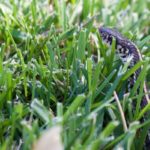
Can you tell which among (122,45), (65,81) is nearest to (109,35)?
(122,45)

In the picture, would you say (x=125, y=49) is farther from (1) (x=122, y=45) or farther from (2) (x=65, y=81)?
(2) (x=65, y=81)

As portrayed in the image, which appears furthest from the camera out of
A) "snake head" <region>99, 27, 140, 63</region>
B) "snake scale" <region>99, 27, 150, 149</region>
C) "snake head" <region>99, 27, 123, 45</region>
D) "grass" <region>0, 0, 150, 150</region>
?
"snake head" <region>99, 27, 123, 45</region>

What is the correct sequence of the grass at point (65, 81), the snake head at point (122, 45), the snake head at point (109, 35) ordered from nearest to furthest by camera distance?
the grass at point (65, 81) → the snake head at point (122, 45) → the snake head at point (109, 35)

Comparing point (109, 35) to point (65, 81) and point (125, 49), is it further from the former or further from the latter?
point (65, 81)

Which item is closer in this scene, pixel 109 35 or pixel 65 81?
pixel 65 81

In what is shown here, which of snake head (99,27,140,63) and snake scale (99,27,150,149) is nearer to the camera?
snake scale (99,27,150,149)

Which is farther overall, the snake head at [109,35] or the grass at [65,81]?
the snake head at [109,35]

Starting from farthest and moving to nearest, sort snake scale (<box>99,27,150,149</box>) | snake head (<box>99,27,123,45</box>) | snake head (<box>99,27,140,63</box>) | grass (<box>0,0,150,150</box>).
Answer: snake head (<box>99,27,123,45</box>) < snake head (<box>99,27,140,63</box>) < snake scale (<box>99,27,150,149</box>) < grass (<box>0,0,150,150</box>)

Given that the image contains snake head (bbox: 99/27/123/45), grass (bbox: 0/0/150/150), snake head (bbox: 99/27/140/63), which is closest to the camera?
grass (bbox: 0/0/150/150)

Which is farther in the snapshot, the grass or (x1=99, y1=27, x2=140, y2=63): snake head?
(x1=99, y1=27, x2=140, y2=63): snake head
